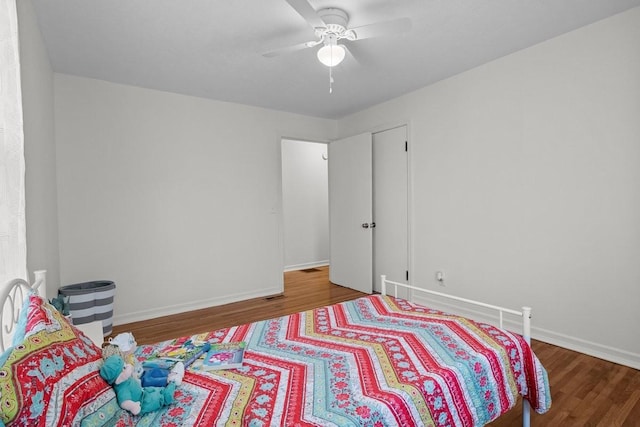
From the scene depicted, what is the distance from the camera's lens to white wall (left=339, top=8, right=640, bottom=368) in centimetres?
232

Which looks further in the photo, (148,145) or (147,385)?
(148,145)

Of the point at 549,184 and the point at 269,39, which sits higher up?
the point at 269,39

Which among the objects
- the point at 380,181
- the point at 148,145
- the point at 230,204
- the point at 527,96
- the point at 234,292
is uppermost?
the point at 527,96

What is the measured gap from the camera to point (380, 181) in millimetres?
4230

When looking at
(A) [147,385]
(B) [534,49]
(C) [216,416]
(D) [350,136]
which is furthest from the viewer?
(D) [350,136]

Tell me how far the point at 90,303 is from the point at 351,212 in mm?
3030

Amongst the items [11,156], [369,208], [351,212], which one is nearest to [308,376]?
[11,156]

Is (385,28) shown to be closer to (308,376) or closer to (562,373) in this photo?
(308,376)

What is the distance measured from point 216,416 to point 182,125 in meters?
3.26

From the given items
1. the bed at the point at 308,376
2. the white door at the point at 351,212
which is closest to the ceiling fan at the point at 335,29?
the bed at the point at 308,376

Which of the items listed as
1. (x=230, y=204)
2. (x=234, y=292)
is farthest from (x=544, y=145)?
(x=234, y=292)

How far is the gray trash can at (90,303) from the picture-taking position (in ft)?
9.07

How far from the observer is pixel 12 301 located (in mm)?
1283

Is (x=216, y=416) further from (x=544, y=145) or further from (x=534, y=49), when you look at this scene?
(x=534, y=49)
